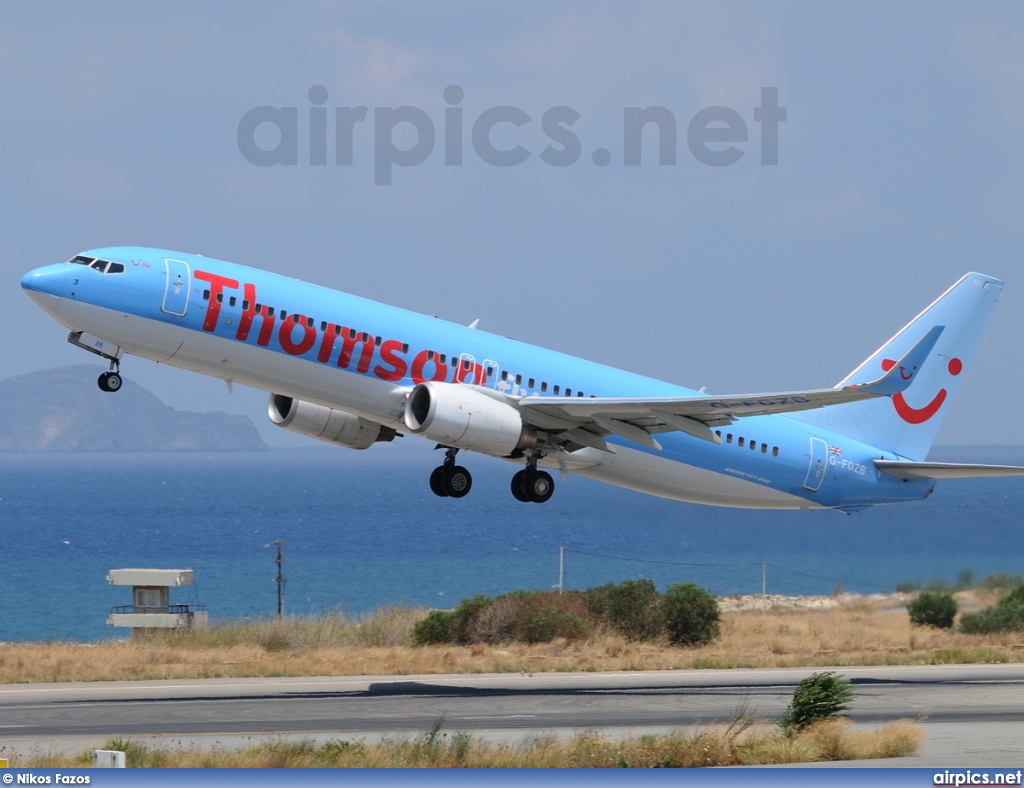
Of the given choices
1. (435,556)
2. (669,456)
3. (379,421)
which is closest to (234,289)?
(379,421)

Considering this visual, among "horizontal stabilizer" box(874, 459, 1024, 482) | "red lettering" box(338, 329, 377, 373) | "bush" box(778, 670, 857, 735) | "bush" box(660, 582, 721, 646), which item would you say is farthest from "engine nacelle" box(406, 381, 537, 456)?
"bush" box(660, 582, 721, 646)

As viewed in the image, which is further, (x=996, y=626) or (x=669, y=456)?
(x=996, y=626)

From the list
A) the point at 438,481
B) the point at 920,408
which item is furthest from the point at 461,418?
the point at 920,408

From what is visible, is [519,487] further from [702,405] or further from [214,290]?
[214,290]

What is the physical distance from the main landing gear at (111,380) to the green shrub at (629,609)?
36.7m

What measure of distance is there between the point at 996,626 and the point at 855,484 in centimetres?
2328

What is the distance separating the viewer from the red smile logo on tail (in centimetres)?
4856

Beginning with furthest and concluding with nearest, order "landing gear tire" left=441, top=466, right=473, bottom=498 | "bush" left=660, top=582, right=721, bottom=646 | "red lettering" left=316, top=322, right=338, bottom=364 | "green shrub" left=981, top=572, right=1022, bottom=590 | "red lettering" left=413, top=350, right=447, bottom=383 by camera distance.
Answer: "bush" left=660, top=582, right=721, bottom=646, "green shrub" left=981, top=572, right=1022, bottom=590, "landing gear tire" left=441, top=466, right=473, bottom=498, "red lettering" left=413, top=350, right=447, bottom=383, "red lettering" left=316, top=322, right=338, bottom=364

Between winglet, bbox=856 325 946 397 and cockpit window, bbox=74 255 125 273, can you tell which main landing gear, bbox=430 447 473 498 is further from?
winglet, bbox=856 325 946 397

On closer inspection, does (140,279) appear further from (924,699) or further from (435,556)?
(435,556)

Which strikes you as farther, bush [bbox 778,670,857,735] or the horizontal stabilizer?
the horizontal stabilizer

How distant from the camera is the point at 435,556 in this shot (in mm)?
192000

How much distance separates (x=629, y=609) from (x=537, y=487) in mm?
30094

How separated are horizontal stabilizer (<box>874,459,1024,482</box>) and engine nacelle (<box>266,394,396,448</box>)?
54.3 feet
